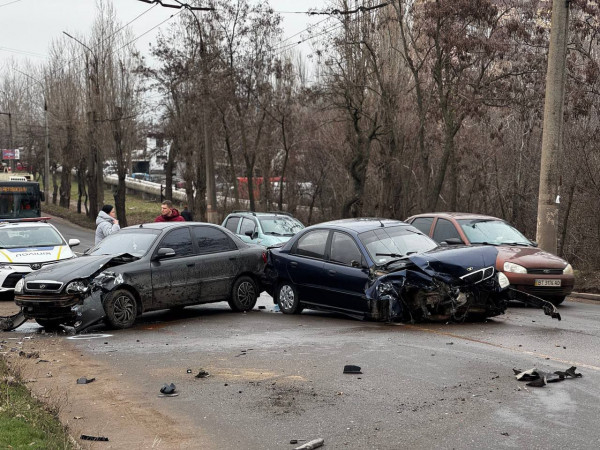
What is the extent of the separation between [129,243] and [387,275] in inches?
182

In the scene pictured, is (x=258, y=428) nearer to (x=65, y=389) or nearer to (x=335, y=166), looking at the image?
(x=65, y=389)

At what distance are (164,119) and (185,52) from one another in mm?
8196

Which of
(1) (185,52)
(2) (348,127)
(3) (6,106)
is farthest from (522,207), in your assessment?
(3) (6,106)

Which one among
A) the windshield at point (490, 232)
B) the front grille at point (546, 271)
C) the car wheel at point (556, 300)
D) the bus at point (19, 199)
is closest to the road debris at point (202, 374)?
the front grille at point (546, 271)

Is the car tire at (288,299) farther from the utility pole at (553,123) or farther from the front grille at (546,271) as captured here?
the utility pole at (553,123)

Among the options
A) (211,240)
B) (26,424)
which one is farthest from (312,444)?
(211,240)

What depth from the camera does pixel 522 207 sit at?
2997 cm

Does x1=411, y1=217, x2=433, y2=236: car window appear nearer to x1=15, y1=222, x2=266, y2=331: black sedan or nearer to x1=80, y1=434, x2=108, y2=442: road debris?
x1=15, y1=222, x2=266, y2=331: black sedan

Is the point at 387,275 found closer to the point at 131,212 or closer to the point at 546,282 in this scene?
the point at 546,282

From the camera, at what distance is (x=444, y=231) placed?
15711 mm

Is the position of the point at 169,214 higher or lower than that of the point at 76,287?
higher

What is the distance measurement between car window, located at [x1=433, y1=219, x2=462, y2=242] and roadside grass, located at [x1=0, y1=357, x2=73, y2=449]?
9.73m

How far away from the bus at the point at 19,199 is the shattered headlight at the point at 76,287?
20143 millimetres

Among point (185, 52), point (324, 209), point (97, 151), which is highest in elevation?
point (185, 52)
